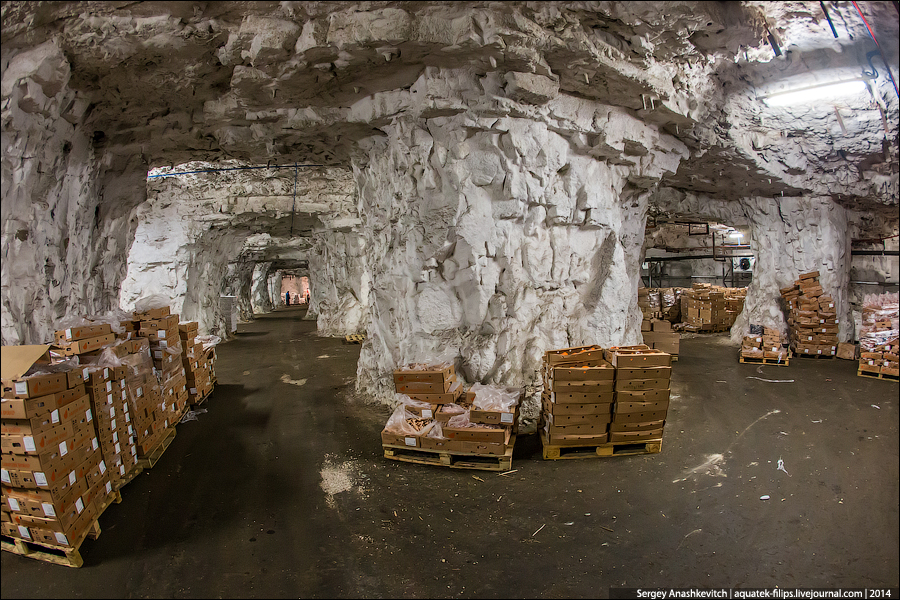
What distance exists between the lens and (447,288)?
7043mm

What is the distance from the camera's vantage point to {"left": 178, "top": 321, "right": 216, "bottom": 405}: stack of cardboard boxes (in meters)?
8.25

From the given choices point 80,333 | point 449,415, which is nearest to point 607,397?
point 449,415

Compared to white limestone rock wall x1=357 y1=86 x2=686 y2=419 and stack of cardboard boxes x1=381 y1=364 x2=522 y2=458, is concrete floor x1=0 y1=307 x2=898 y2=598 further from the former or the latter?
white limestone rock wall x1=357 y1=86 x2=686 y2=419

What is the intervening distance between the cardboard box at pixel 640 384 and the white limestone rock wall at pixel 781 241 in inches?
352

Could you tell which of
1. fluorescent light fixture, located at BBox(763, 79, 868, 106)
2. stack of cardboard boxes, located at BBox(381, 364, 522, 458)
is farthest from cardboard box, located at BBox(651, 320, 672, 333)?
fluorescent light fixture, located at BBox(763, 79, 868, 106)

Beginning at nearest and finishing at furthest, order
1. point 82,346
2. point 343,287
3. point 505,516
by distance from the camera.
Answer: point 505,516
point 82,346
point 343,287

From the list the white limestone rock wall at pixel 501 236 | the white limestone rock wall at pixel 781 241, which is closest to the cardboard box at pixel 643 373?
the white limestone rock wall at pixel 501 236

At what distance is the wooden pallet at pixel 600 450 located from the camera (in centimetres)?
595

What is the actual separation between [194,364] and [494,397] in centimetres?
572

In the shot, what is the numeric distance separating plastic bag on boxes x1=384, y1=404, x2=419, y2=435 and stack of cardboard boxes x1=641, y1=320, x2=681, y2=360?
7.34 meters

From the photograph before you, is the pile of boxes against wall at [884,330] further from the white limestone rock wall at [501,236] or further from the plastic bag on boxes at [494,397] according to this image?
the white limestone rock wall at [501,236]

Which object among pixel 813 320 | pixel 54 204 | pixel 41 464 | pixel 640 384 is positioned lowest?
pixel 813 320

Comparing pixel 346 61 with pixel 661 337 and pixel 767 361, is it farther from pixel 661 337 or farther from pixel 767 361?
pixel 767 361

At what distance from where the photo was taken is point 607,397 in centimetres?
577
